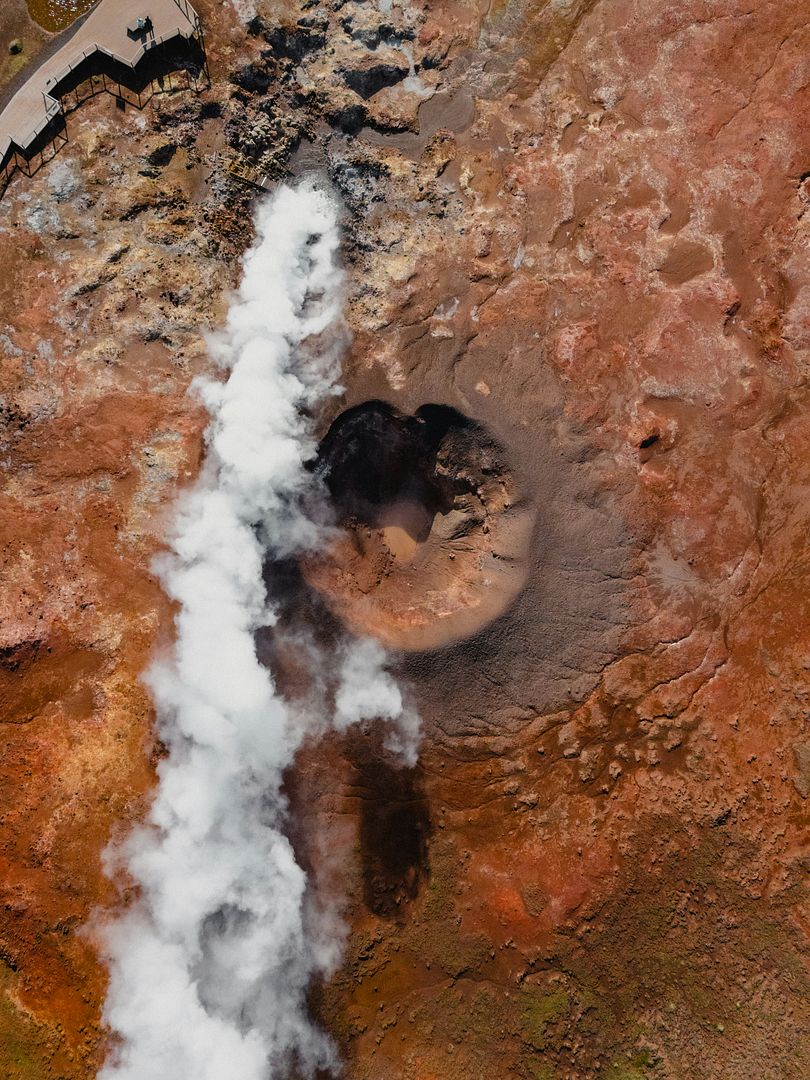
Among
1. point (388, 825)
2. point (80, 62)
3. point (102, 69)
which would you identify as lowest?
point (388, 825)

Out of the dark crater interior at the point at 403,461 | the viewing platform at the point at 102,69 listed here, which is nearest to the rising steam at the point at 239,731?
the dark crater interior at the point at 403,461

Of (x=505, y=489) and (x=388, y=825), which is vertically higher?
(x=505, y=489)

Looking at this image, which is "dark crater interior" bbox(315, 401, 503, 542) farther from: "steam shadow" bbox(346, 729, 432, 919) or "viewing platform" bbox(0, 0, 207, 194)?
"viewing platform" bbox(0, 0, 207, 194)

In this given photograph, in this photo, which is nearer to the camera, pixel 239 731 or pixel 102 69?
pixel 239 731

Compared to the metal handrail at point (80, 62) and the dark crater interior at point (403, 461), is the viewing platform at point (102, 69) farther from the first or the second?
the dark crater interior at point (403, 461)

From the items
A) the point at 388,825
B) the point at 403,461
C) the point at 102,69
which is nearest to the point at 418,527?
the point at 403,461

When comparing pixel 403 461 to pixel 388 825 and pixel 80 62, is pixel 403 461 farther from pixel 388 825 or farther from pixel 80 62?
pixel 80 62

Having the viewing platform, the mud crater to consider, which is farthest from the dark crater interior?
the viewing platform
